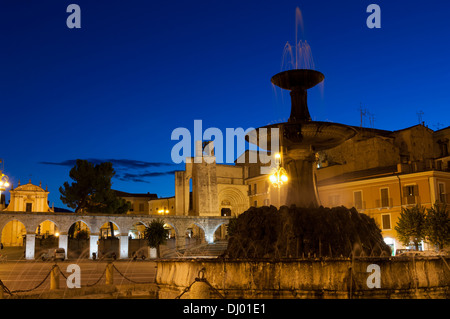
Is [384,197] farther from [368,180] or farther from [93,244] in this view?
[93,244]

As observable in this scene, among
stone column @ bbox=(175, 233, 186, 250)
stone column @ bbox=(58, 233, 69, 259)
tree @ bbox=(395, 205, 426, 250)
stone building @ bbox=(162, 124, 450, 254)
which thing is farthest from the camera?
stone column @ bbox=(175, 233, 186, 250)

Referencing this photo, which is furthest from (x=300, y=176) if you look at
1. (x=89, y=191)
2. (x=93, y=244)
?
(x=89, y=191)

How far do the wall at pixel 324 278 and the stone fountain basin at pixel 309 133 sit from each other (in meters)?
3.84

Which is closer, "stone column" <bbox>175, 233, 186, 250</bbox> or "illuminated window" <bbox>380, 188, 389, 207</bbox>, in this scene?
"illuminated window" <bbox>380, 188, 389, 207</bbox>

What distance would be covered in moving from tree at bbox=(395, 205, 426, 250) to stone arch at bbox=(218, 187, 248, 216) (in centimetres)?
2589

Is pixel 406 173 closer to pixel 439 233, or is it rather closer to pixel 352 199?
pixel 352 199

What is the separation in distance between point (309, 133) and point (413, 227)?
1417 centimetres

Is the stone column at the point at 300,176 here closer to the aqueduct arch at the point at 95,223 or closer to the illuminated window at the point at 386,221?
the illuminated window at the point at 386,221

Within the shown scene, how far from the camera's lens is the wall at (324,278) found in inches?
247

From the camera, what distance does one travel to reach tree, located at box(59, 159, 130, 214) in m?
41.8

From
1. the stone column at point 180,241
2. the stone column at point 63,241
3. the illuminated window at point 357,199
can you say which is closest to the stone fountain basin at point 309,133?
the illuminated window at point 357,199

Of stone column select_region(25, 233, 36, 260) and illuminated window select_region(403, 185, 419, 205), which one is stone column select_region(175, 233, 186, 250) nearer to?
stone column select_region(25, 233, 36, 260)

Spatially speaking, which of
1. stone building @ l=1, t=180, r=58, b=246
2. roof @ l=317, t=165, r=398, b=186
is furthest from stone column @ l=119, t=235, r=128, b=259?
stone building @ l=1, t=180, r=58, b=246

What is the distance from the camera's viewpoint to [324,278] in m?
6.32
